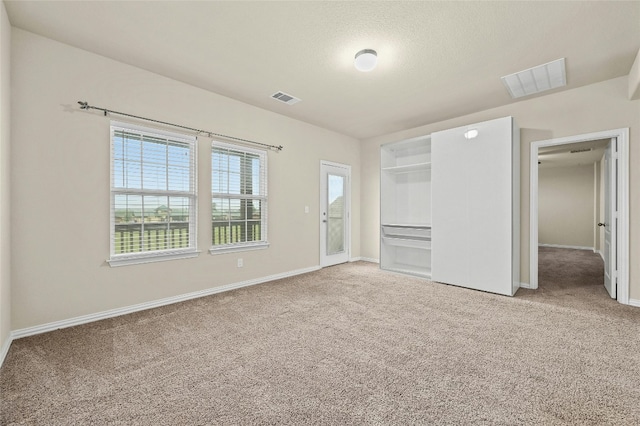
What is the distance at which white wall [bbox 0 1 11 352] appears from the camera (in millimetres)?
2174

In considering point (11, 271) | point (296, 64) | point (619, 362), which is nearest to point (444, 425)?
point (619, 362)

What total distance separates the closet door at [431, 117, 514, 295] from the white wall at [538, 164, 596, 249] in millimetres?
7033

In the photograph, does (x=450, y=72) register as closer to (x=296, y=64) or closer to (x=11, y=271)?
(x=296, y=64)

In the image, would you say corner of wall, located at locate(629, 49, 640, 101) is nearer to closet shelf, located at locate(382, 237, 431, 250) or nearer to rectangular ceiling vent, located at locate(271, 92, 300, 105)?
closet shelf, located at locate(382, 237, 431, 250)

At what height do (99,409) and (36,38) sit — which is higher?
(36,38)

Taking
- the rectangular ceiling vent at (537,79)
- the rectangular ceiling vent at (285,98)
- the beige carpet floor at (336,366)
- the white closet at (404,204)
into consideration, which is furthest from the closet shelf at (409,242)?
the rectangular ceiling vent at (285,98)

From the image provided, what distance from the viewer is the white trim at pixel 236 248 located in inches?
153

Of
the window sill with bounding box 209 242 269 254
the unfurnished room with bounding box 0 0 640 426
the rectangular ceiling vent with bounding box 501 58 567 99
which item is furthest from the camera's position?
the window sill with bounding box 209 242 269 254

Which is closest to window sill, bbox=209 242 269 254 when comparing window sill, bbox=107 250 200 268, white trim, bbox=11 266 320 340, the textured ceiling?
window sill, bbox=107 250 200 268

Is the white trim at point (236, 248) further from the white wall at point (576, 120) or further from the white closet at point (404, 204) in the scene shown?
the white wall at point (576, 120)

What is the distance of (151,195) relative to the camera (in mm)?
3303

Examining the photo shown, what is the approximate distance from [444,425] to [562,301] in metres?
3.12

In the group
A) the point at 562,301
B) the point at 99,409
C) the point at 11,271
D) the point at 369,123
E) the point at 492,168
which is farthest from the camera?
the point at 369,123

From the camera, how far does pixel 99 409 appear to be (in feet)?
5.27
